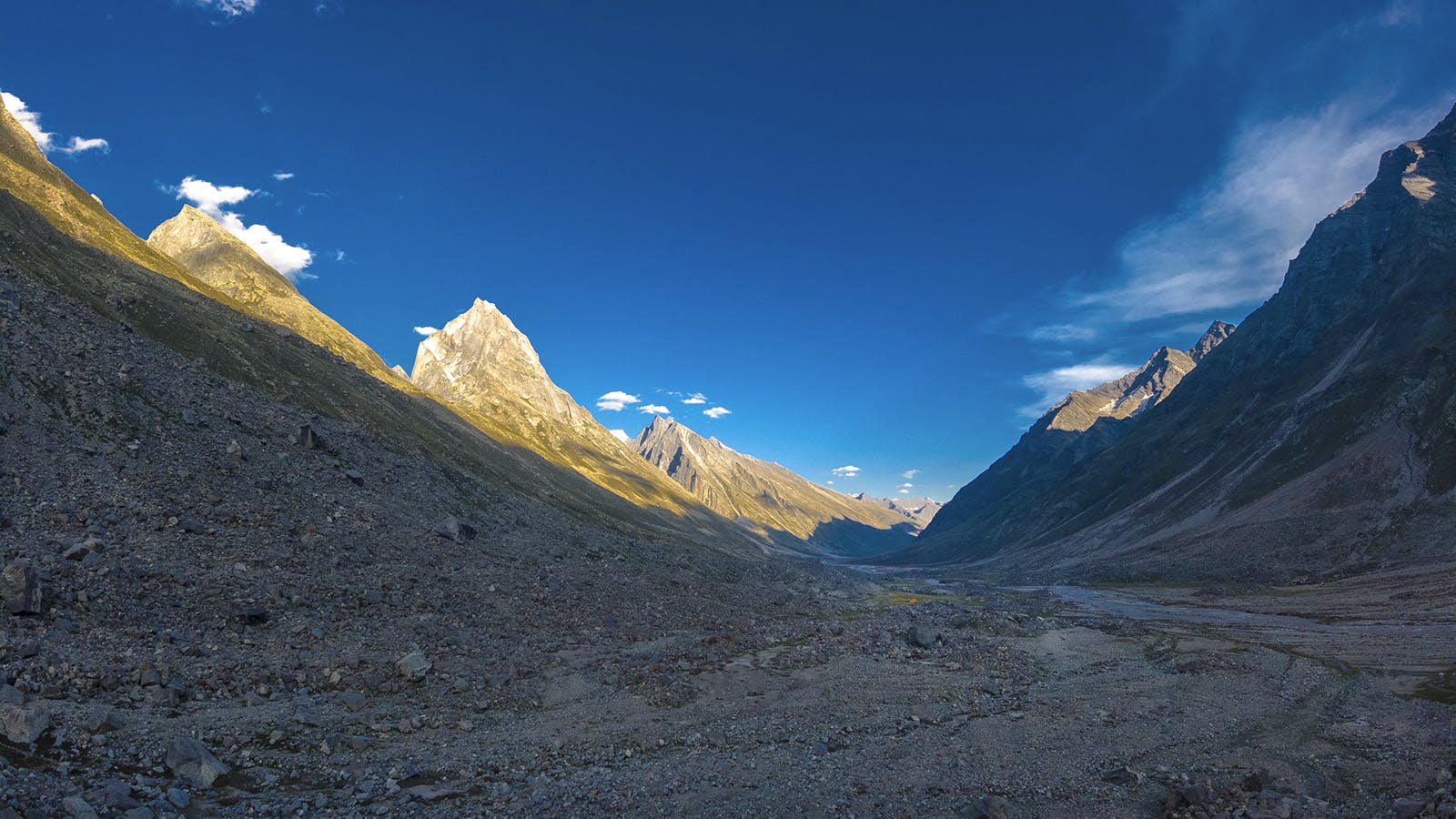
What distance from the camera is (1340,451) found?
12344cm

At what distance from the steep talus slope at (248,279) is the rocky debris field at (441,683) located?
305ft

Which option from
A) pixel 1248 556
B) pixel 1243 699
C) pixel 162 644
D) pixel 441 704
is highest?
pixel 1248 556

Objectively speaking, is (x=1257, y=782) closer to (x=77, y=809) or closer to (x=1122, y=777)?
(x=1122, y=777)

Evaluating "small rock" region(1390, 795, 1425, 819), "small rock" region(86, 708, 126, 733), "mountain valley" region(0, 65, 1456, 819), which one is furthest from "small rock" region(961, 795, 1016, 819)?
"small rock" region(86, 708, 126, 733)

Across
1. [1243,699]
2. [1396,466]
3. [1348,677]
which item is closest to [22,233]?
[1243,699]

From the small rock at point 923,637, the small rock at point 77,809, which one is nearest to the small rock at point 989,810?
the small rock at point 77,809

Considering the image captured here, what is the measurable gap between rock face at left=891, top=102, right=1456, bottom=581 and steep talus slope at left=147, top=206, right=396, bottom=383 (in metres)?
168

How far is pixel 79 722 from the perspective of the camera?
14836 mm

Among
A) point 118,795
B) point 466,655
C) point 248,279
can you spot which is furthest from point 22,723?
point 248,279

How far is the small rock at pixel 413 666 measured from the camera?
966 inches

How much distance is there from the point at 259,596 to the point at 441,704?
1013 cm

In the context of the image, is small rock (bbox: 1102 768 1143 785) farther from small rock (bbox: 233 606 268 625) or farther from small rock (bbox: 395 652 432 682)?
small rock (bbox: 233 606 268 625)

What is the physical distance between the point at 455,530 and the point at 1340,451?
541 feet

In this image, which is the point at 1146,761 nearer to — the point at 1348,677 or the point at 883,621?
the point at 1348,677
